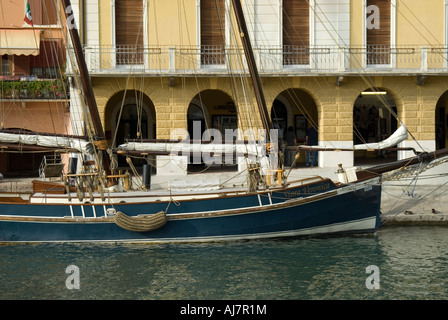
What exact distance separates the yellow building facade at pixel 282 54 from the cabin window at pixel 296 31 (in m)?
0.04

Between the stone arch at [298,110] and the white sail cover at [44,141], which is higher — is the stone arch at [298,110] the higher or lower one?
the higher one

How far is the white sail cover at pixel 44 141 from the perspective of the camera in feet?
67.1

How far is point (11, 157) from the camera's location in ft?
104

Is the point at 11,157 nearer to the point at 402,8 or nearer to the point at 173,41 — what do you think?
the point at 173,41

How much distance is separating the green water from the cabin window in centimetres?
952

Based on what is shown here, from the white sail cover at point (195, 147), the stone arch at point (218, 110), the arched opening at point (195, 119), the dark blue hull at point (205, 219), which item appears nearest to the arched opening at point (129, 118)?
the arched opening at point (195, 119)

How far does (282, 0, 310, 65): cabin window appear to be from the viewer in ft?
92.5

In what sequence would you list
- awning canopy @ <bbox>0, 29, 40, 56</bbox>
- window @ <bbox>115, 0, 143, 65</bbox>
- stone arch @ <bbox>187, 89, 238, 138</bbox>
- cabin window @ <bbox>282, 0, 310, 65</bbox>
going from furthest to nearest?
stone arch @ <bbox>187, 89, 238, 138</bbox>, awning canopy @ <bbox>0, 29, 40, 56</bbox>, cabin window @ <bbox>282, 0, 310, 65</bbox>, window @ <bbox>115, 0, 143, 65</bbox>

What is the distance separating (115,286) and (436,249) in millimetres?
8203

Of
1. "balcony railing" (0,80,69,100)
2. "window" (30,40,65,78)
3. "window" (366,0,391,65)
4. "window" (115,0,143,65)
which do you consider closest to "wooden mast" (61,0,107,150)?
"window" (115,0,143,65)

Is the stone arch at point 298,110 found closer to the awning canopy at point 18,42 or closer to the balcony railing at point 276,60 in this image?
the balcony railing at point 276,60

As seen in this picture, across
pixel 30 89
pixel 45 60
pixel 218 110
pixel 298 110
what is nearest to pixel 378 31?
pixel 298 110

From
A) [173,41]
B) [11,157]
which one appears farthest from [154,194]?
[11,157]

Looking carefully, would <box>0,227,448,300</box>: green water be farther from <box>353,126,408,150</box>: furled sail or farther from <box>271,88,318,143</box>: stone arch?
<box>271,88,318,143</box>: stone arch
